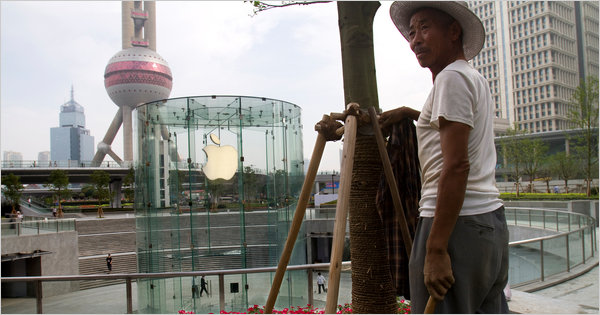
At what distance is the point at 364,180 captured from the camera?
3.36m

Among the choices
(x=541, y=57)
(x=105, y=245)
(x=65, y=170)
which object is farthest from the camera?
(x=541, y=57)

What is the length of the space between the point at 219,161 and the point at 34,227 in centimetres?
1208

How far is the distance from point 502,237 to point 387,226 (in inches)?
43.3

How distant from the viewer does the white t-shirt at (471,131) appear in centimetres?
171

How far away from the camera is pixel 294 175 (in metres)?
9.59

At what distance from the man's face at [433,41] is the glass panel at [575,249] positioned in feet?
24.7

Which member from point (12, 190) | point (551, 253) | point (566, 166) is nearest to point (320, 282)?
point (551, 253)

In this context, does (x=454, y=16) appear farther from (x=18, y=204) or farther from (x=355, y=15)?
(x=18, y=204)

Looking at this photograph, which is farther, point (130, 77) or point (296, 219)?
point (130, 77)

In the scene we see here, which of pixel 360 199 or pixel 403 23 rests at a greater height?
pixel 403 23

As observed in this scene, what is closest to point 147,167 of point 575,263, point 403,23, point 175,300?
point 175,300

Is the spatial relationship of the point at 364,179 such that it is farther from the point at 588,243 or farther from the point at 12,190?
the point at 12,190

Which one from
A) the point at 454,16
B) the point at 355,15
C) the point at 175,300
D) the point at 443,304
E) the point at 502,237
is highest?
the point at 355,15

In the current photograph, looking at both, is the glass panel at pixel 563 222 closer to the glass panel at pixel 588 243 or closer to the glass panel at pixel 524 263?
the glass panel at pixel 588 243
